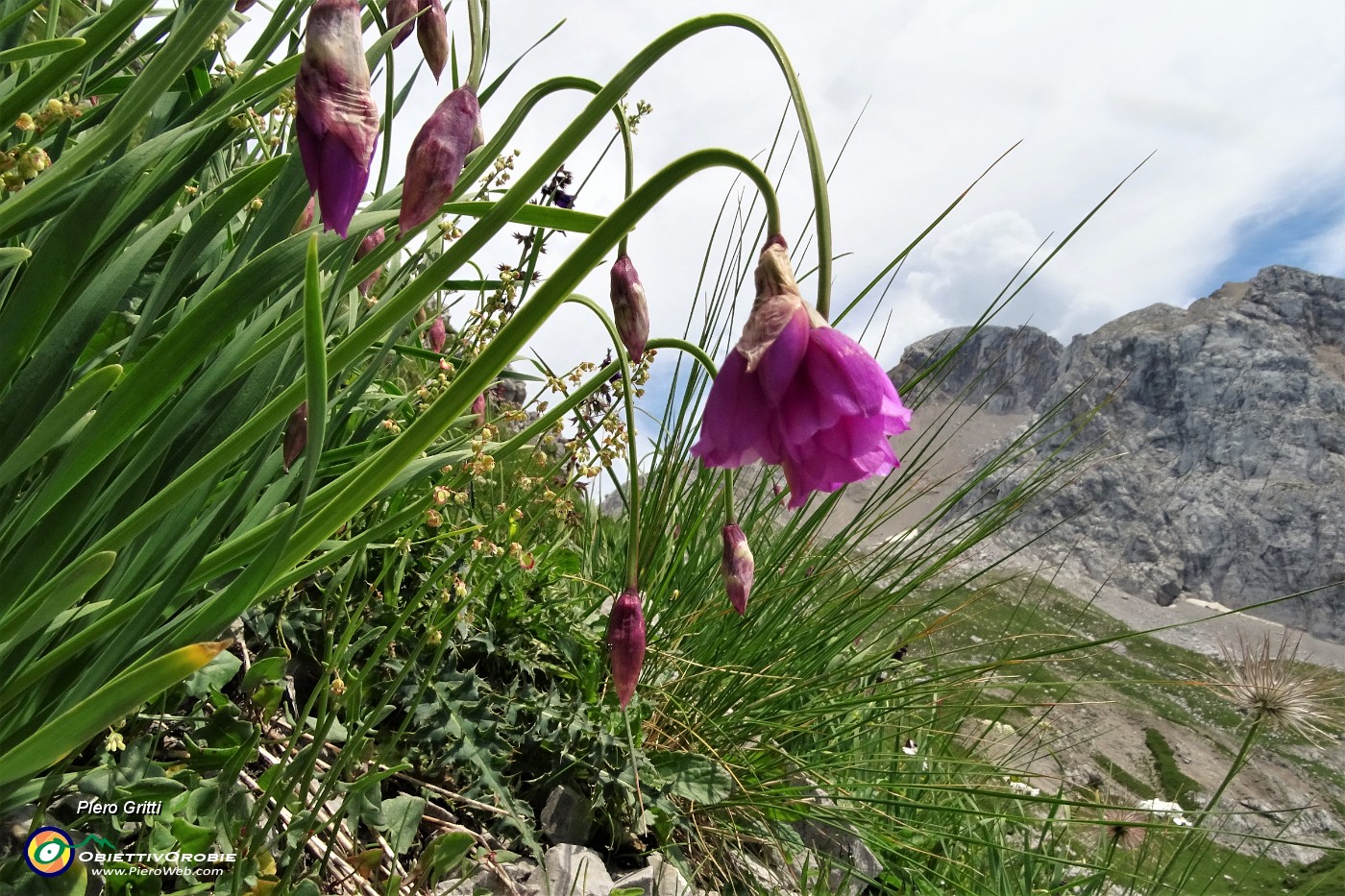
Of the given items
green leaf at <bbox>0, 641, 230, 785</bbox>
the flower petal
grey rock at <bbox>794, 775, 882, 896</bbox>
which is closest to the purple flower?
the flower petal

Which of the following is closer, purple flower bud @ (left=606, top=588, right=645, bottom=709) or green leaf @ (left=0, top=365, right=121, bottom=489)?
green leaf @ (left=0, top=365, right=121, bottom=489)

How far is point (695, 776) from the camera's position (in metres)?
1.73

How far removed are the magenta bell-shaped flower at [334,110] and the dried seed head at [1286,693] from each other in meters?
2.70

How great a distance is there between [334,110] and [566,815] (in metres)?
1.45

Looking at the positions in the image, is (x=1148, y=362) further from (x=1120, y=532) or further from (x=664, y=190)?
(x=664, y=190)

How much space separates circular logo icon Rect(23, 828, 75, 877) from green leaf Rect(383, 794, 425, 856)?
1.32ft

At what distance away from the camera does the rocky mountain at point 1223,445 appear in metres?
53.7

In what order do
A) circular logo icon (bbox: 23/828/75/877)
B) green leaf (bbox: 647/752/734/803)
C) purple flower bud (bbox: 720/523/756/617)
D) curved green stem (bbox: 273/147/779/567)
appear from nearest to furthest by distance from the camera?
curved green stem (bbox: 273/147/779/567)
circular logo icon (bbox: 23/828/75/877)
purple flower bud (bbox: 720/523/756/617)
green leaf (bbox: 647/752/734/803)

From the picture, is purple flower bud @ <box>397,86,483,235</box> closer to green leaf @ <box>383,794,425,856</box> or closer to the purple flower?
the purple flower

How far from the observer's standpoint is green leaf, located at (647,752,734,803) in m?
1.68

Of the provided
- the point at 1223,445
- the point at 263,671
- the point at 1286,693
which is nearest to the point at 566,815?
the point at 263,671

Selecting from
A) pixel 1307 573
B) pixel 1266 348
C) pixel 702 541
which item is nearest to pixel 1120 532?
pixel 1307 573

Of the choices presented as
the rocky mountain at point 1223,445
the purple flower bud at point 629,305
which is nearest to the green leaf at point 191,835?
the purple flower bud at point 629,305

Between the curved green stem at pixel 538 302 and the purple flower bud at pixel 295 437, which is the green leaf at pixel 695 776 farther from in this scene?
the curved green stem at pixel 538 302
